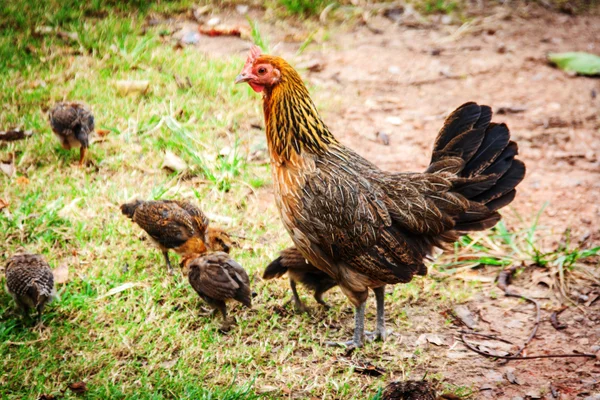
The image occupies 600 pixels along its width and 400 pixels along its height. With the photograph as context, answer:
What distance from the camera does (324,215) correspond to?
14.1 ft

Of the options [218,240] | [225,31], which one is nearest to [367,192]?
[218,240]

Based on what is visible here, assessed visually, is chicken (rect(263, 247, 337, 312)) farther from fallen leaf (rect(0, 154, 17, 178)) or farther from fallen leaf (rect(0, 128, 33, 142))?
fallen leaf (rect(0, 128, 33, 142))

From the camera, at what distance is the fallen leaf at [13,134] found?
20.7 ft

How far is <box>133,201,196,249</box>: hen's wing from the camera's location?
4910 mm

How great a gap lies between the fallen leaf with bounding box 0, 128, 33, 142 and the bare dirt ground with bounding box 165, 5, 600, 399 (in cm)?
285

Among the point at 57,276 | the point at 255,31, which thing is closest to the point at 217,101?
the point at 255,31

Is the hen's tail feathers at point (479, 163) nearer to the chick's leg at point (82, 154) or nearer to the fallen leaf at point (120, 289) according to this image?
the fallen leaf at point (120, 289)

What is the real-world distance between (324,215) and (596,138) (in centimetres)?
427

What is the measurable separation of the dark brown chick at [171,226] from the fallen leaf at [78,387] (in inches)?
52.8

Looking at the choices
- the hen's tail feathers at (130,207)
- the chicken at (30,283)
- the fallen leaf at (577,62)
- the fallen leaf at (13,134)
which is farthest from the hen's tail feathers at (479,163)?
the fallen leaf at (577,62)

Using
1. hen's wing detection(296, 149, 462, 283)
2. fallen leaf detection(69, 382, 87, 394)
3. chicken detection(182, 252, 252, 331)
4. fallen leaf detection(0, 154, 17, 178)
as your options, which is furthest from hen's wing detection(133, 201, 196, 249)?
fallen leaf detection(0, 154, 17, 178)

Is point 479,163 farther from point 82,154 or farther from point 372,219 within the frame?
point 82,154

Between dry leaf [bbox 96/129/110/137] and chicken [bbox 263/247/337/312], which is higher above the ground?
dry leaf [bbox 96/129/110/137]

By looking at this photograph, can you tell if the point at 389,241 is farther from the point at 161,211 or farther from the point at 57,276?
the point at 57,276
